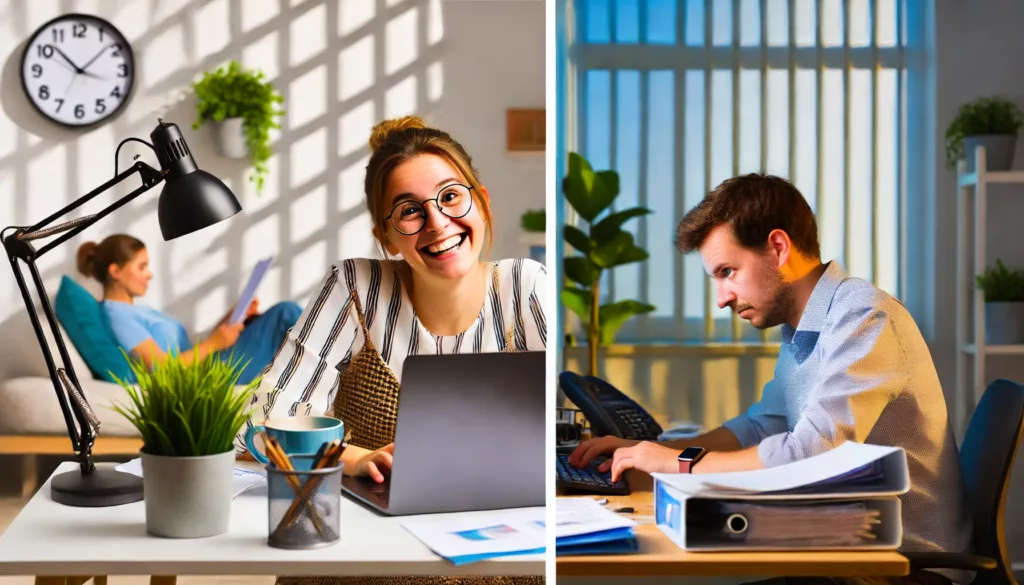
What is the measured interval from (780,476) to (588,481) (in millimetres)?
257

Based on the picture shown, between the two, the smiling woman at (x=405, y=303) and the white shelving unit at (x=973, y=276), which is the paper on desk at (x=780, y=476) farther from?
the white shelving unit at (x=973, y=276)

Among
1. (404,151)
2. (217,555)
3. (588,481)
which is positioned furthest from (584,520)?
(404,151)

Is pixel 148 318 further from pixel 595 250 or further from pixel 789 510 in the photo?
pixel 789 510

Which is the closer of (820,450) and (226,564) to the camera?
(226,564)

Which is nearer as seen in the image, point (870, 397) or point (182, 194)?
point (182, 194)

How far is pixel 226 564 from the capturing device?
32.0 inches

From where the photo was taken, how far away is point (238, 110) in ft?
11.0

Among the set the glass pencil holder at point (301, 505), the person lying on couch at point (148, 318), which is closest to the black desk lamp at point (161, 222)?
the glass pencil holder at point (301, 505)

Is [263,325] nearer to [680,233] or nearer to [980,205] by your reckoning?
[680,233]

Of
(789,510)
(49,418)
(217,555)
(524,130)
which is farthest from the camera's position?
(524,130)

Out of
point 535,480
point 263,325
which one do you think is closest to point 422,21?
point 263,325

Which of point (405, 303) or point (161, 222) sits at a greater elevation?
point (161, 222)

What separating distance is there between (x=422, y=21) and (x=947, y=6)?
7.40 ft

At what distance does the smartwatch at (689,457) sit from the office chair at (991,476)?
328 millimetres
